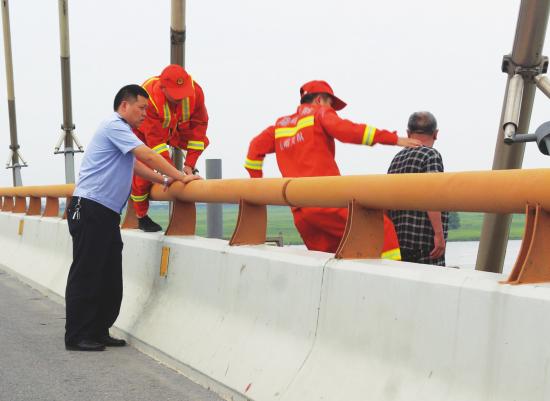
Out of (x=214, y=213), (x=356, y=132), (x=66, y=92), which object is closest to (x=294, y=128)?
(x=356, y=132)

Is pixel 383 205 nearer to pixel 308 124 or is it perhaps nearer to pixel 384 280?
pixel 384 280

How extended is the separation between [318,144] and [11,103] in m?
23.2

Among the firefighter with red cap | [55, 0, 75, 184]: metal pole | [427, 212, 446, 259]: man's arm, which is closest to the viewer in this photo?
the firefighter with red cap

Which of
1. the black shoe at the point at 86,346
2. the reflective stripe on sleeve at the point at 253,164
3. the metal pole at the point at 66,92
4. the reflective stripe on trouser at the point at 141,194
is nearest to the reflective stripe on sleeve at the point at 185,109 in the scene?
the reflective stripe on trouser at the point at 141,194

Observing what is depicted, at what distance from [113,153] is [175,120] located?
3.88 ft

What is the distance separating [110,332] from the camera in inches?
267

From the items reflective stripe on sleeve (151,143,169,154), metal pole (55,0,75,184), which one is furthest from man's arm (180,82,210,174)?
metal pole (55,0,75,184)

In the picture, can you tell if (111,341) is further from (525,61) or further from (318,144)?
(525,61)

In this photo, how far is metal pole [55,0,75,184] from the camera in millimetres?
19047

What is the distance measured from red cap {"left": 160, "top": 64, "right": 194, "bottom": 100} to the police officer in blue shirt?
0.61 m

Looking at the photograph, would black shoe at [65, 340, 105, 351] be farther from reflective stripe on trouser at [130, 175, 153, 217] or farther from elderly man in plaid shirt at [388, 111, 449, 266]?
elderly man in plaid shirt at [388, 111, 449, 266]

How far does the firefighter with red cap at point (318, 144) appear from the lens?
573 centimetres

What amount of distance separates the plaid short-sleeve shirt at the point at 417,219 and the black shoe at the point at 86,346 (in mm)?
2236

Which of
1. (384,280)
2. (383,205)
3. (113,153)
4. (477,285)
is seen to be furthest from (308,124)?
(477,285)
